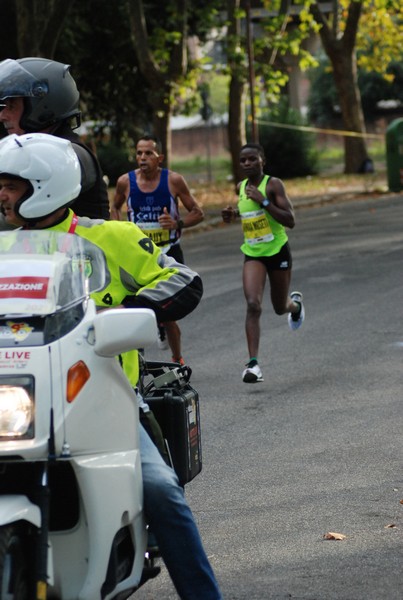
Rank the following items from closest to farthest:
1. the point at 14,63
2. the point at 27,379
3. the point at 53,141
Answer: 1. the point at 27,379
2. the point at 53,141
3. the point at 14,63

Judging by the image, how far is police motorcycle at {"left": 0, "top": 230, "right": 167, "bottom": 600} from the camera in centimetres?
374

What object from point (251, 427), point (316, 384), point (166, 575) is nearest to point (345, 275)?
point (316, 384)

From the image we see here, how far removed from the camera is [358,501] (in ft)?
21.7

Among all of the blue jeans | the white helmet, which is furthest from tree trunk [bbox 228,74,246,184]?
the blue jeans

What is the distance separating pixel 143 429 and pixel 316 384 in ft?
19.0

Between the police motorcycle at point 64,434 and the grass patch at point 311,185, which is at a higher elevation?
the police motorcycle at point 64,434

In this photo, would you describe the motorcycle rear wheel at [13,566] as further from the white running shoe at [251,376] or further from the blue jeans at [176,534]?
the white running shoe at [251,376]

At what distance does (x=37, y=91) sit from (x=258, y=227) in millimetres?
6276

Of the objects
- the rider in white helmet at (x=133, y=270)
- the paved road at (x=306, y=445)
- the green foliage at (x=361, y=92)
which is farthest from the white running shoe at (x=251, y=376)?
the green foliage at (x=361, y=92)

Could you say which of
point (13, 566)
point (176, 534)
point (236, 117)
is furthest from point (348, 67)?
point (13, 566)

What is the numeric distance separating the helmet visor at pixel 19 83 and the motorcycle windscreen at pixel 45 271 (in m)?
1.10

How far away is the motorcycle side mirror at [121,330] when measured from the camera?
3879 mm

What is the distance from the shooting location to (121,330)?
390cm

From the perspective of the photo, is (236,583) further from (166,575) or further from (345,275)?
(345,275)
